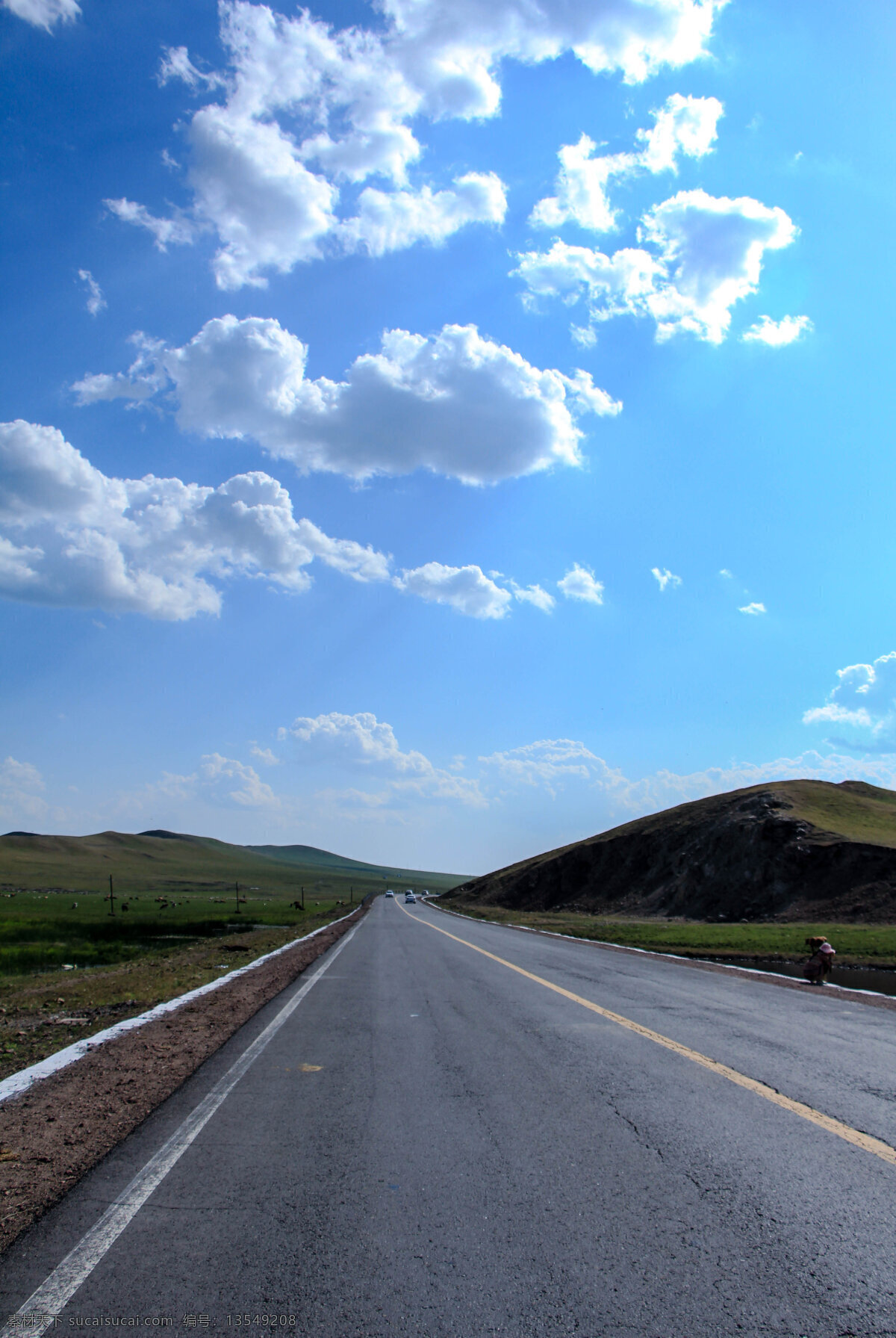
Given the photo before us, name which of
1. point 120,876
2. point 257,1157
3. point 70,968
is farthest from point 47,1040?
point 120,876

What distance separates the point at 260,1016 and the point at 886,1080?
8.09 meters

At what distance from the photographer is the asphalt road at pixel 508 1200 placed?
3.12 meters

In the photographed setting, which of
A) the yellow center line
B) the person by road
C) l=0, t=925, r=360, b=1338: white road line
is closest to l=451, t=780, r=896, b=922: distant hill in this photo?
the person by road

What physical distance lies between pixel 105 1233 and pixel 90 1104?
274 cm

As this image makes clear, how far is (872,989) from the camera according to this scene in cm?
1619

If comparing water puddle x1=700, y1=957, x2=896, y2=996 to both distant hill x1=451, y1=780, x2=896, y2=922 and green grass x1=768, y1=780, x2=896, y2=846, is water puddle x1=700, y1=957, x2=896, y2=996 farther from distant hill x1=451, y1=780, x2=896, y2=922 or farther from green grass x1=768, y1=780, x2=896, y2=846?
green grass x1=768, y1=780, x2=896, y2=846

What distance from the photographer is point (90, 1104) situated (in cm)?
615

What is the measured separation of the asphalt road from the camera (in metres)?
→ 3.12

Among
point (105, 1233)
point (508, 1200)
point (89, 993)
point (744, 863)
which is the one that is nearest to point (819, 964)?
point (508, 1200)

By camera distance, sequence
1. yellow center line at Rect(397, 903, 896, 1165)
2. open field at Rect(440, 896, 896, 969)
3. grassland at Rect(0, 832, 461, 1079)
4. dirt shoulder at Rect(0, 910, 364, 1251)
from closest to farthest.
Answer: dirt shoulder at Rect(0, 910, 364, 1251)
yellow center line at Rect(397, 903, 896, 1165)
grassland at Rect(0, 832, 461, 1079)
open field at Rect(440, 896, 896, 969)

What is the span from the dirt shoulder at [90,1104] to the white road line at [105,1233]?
0.41 m

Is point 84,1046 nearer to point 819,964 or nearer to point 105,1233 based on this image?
point 105,1233

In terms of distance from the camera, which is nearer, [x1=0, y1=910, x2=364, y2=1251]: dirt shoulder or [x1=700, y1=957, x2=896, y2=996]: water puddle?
[x1=0, y1=910, x2=364, y2=1251]: dirt shoulder

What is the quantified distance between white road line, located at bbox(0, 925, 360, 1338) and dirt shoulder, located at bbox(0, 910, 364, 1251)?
407 mm
